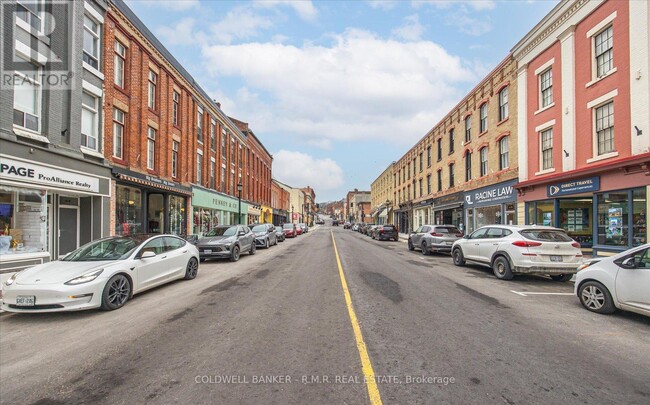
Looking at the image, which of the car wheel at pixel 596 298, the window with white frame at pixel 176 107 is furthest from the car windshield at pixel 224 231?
the car wheel at pixel 596 298

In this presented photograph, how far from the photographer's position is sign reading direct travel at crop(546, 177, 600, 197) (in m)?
12.7

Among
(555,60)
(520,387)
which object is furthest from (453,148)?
(520,387)

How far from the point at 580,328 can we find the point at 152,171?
19.0 m

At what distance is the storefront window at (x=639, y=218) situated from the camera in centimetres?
1068

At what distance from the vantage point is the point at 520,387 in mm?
3441

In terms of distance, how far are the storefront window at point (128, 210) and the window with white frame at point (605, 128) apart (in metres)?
19.8

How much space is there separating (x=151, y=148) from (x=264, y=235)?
8285mm

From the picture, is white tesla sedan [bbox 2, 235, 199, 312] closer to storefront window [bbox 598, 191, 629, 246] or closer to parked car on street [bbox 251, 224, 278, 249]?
parked car on street [bbox 251, 224, 278, 249]

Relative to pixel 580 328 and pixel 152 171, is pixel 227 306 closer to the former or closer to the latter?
pixel 580 328

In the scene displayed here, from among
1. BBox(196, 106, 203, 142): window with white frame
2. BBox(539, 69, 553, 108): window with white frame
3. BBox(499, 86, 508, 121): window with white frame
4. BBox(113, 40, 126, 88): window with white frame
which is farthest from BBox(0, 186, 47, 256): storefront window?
BBox(499, 86, 508, 121): window with white frame

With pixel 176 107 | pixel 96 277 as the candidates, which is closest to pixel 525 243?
pixel 96 277

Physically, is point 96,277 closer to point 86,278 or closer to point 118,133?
point 86,278

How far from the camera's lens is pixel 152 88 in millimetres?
18891

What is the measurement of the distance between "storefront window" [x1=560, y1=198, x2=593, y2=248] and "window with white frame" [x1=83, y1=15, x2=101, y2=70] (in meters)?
20.7
